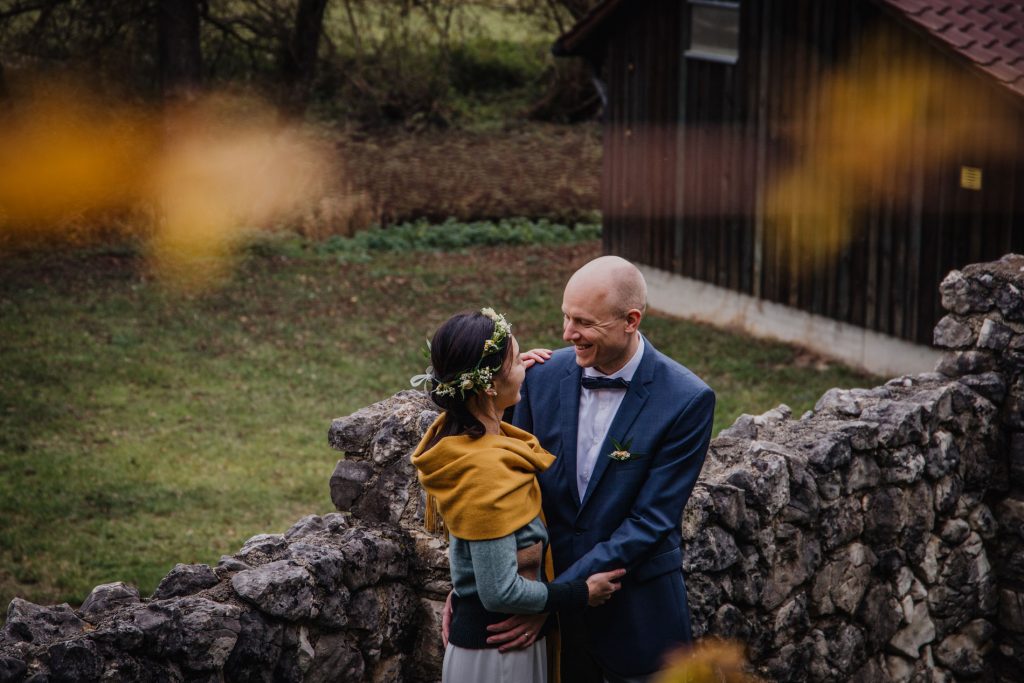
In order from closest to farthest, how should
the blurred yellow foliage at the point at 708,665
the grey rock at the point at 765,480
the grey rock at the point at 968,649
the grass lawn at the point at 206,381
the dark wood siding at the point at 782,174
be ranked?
the blurred yellow foliage at the point at 708,665
the grey rock at the point at 765,480
the grey rock at the point at 968,649
the grass lawn at the point at 206,381
the dark wood siding at the point at 782,174

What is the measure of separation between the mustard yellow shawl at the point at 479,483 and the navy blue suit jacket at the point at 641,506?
1.54 feet

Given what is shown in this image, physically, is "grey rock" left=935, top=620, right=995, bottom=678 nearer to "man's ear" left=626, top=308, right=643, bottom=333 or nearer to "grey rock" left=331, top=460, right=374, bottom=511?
"man's ear" left=626, top=308, right=643, bottom=333

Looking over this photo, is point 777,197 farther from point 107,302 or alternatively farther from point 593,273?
point 593,273

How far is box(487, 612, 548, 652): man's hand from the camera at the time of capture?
3824mm

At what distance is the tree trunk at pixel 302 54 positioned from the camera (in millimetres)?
21828

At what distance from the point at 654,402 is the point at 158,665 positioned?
74.3 inches

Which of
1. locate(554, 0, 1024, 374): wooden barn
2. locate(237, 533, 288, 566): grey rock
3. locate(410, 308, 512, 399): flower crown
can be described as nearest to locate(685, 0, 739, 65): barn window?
locate(554, 0, 1024, 374): wooden barn

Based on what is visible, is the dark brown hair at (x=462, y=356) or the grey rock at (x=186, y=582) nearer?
the dark brown hair at (x=462, y=356)

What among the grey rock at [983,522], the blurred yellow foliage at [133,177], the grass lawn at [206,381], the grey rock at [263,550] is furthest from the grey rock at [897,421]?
the blurred yellow foliage at [133,177]

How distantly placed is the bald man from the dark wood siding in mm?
9342

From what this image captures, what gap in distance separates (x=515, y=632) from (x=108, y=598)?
5.36 feet

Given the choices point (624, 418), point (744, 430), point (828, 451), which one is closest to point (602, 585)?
point (624, 418)

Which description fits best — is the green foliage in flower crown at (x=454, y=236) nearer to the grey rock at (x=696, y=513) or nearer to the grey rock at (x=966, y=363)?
the grey rock at (x=966, y=363)

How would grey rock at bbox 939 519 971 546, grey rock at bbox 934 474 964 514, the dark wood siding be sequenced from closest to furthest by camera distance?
grey rock at bbox 934 474 964 514
grey rock at bbox 939 519 971 546
the dark wood siding
